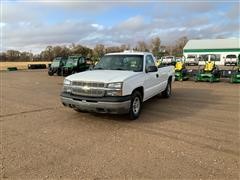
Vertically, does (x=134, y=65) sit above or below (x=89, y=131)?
above

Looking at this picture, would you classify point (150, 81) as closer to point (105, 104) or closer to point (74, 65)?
point (105, 104)

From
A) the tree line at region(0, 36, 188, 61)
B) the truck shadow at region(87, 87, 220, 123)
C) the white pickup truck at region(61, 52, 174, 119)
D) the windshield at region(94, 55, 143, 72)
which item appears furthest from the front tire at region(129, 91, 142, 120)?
the tree line at region(0, 36, 188, 61)

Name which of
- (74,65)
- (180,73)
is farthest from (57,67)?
(180,73)

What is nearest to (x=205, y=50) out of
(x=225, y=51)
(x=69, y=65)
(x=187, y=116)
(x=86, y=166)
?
(x=225, y=51)

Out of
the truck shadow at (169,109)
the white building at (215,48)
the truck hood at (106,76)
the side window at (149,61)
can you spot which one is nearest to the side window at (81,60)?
the truck shadow at (169,109)

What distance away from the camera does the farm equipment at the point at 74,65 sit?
944 inches

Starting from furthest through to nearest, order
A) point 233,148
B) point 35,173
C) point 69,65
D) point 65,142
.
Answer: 1. point 69,65
2. point 65,142
3. point 233,148
4. point 35,173

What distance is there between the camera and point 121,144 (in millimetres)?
5133

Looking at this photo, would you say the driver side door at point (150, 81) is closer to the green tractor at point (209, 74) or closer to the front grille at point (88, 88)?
the front grille at point (88, 88)

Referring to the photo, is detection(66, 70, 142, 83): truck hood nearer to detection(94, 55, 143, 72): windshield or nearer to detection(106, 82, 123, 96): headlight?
detection(106, 82, 123, 96): headlight

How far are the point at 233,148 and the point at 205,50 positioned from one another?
198 ft

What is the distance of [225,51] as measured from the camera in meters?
59.7

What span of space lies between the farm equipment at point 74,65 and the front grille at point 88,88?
1766 centimetres

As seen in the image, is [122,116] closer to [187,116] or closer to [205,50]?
[187,116]
